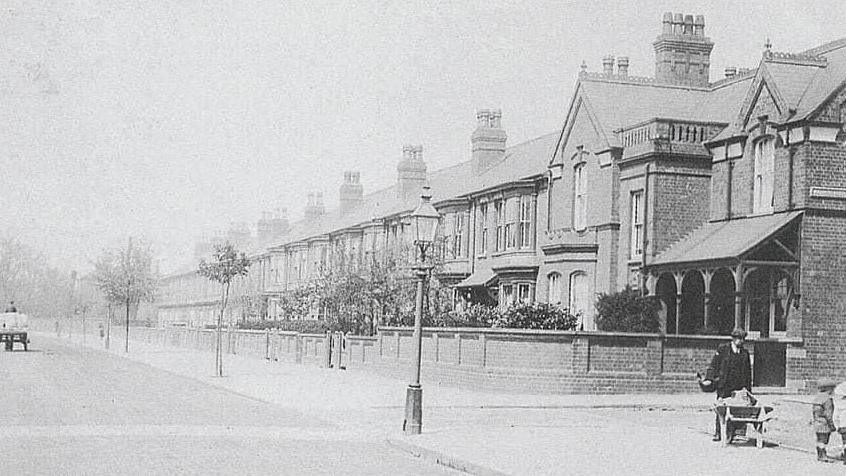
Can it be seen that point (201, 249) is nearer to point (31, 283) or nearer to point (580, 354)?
point (31, 283)

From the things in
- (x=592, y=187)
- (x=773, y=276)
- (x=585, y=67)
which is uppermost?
(x=585, y=67)

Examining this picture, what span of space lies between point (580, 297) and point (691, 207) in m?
4.69

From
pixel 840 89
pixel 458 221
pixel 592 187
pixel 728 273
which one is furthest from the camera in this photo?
pixel 458 221

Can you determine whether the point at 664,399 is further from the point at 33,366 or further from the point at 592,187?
→ the point at 33,366

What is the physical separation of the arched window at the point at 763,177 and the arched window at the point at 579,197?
22.3ft

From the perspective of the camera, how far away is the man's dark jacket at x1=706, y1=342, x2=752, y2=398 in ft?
51.3

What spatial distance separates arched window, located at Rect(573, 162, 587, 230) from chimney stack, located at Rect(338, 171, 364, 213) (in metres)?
35.4

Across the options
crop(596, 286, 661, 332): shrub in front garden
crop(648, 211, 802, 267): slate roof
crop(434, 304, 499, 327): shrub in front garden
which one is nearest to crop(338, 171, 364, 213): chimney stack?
crop(434, 304, 499, 327): shrub in front garden

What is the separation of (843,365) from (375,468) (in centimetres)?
1757

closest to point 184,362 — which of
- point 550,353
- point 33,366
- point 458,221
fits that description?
point 33,366

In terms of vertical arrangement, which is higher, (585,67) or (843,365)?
(585,67)

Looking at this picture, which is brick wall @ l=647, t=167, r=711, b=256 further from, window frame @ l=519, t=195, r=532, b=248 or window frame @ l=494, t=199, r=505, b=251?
window frame @ l=494, t=199, r=505, b=251

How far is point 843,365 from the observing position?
1061 inches

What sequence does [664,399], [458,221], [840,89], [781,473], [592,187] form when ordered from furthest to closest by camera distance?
[458,221]
[592,187]
[840,89]
[664,399]
[781,473]
